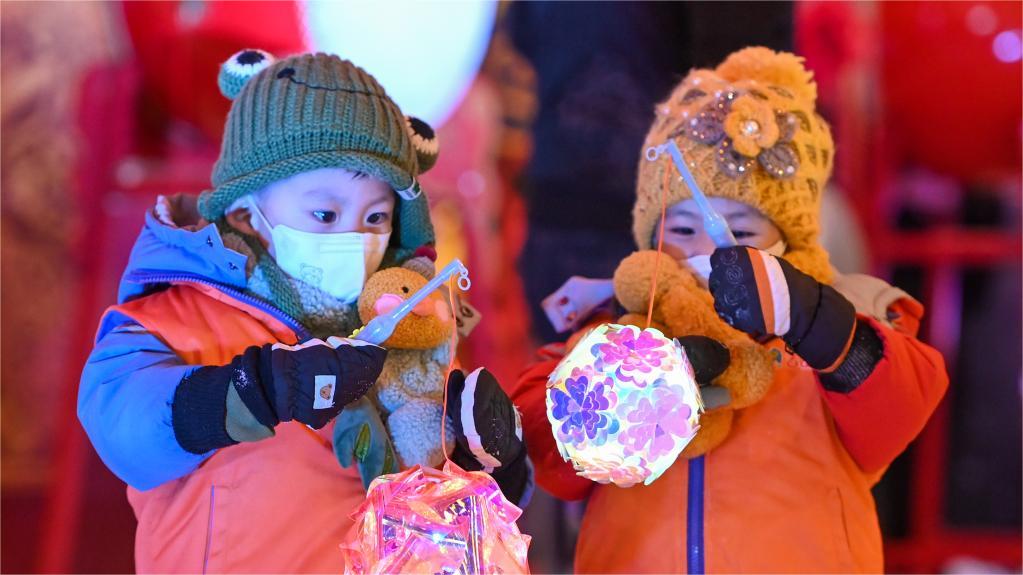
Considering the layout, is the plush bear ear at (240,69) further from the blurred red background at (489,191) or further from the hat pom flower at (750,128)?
the blurred red background at (489,191)

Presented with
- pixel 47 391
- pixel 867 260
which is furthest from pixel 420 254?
pixel 47 391

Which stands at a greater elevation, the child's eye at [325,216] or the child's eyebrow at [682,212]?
the child's eyebrow at [682,212]

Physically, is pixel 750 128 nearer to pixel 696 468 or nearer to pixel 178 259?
pixel 696 468

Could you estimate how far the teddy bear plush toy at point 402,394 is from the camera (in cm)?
133

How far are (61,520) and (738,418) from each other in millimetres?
1633

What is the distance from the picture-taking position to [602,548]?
1.49 m

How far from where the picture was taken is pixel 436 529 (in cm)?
112

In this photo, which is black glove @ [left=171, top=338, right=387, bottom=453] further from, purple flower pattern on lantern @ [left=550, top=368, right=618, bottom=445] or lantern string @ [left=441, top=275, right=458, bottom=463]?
purple flower pattern on lantern @ [left=550, top=368, right=618, bottom=445]

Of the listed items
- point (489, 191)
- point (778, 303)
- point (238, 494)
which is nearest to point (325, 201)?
point (238, 494)

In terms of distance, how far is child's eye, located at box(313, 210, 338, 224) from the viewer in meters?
1.43

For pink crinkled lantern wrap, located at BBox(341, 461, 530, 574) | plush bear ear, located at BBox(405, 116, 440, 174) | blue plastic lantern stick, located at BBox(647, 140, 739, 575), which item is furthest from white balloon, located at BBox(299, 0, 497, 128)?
pink crinkled lantern wrap, located at BBox(341, 461, 530, 574)

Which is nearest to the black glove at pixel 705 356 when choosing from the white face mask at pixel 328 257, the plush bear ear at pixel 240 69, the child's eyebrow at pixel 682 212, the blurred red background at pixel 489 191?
the child's eyebrow at pixel 682 212

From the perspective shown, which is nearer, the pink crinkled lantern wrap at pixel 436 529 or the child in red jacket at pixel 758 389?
the pink crinkled lantern wrap at pixel 436 529

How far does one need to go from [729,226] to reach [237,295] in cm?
70
